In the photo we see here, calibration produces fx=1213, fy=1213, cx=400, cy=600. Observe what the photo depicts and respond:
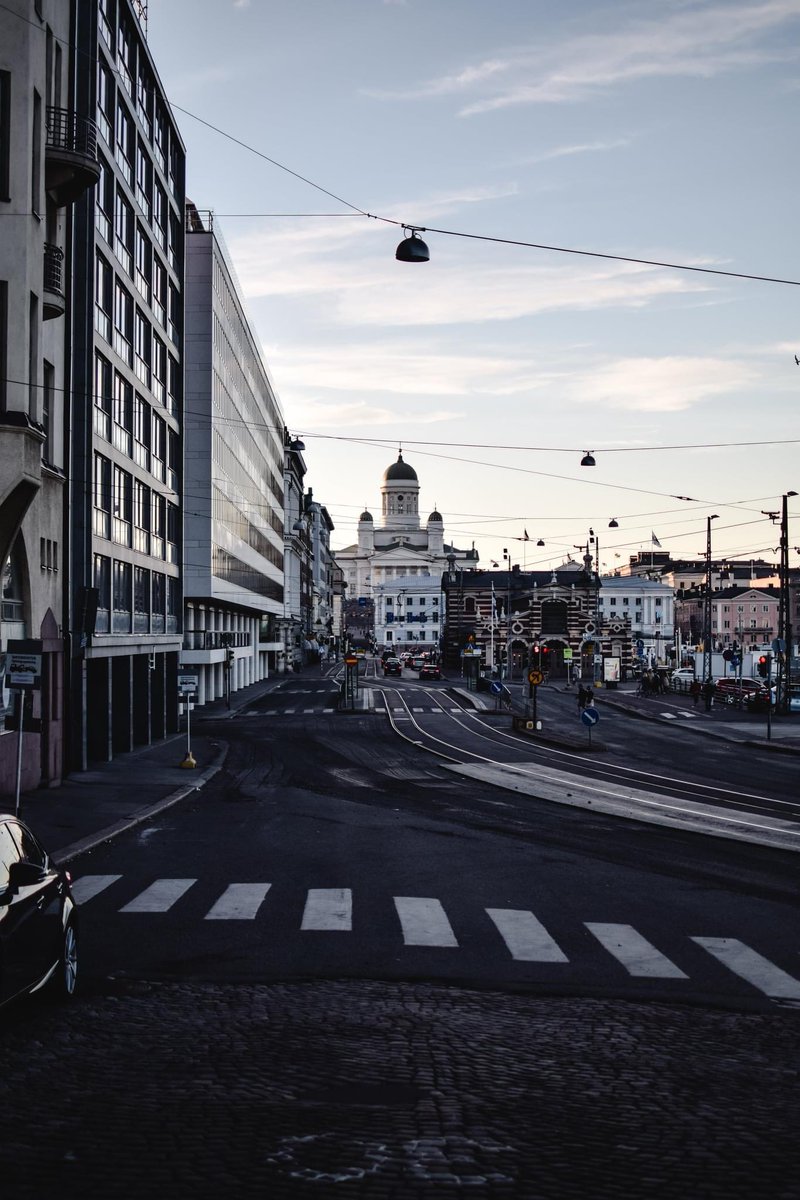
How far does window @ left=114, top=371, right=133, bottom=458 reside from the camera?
3418 centimetres

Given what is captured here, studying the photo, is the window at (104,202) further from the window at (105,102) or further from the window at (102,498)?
the window at (102,498)

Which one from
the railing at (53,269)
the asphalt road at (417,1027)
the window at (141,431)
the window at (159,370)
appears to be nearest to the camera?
the asphalt road at (417,1027)

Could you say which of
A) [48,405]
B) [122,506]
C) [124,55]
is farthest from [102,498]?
[124,55]

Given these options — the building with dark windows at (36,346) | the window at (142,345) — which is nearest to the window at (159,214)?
the window at (142,345)

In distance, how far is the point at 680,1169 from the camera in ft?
19.3

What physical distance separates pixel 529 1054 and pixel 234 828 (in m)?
13.9

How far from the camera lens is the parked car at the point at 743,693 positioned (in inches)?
2495

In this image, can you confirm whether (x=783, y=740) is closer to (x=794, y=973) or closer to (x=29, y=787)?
(x=29, y=787)

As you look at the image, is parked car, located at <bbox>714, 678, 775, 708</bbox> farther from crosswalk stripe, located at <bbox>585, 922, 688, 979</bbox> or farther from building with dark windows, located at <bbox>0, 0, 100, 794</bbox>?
crosswalk stripe, located at <bbox>585, 922, 688, 979</bbox>

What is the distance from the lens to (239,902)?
558 inches

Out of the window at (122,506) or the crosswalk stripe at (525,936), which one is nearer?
the crosswalk stripe at (525,936)

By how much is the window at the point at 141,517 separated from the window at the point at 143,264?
6.01 m

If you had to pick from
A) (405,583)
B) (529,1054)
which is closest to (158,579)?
(529,1054)

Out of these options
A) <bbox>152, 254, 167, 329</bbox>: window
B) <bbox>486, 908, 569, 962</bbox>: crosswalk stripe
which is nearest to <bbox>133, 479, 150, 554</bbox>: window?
<bbox>152, 254, 167, 329</bbox>: window
